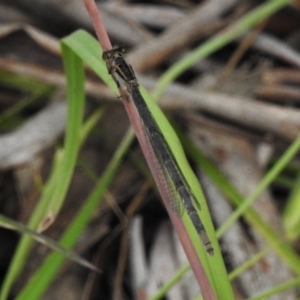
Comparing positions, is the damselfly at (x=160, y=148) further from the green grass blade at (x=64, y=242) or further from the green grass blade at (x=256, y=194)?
the green grass blade at (x=256, y=194)

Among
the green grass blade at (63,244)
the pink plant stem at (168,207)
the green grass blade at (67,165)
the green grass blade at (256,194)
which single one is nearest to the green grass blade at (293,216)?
the green grass blade at (256,194)

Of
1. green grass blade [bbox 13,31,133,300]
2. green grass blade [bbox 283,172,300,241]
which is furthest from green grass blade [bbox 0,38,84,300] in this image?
green grass blade [bbox 283,172,300,241]

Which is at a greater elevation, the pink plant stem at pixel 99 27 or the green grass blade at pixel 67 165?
the green grass blade at pixel 67 165

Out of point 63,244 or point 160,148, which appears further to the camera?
point 63,244

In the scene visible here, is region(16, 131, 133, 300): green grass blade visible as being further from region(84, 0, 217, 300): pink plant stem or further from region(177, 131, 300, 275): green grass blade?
region(84, 0, 217, 300): pink plant stem

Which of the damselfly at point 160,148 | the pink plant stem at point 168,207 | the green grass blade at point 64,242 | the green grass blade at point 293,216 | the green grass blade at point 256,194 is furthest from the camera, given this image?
the green grass blade at point 293,216

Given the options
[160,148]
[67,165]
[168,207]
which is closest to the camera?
[168,207]

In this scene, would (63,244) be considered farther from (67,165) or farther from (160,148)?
(160,148)

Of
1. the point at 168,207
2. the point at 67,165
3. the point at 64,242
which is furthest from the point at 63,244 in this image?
the point at 168,207

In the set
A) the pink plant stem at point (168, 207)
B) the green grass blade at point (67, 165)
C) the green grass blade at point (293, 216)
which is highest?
the green grass blade at point (67, 165)
